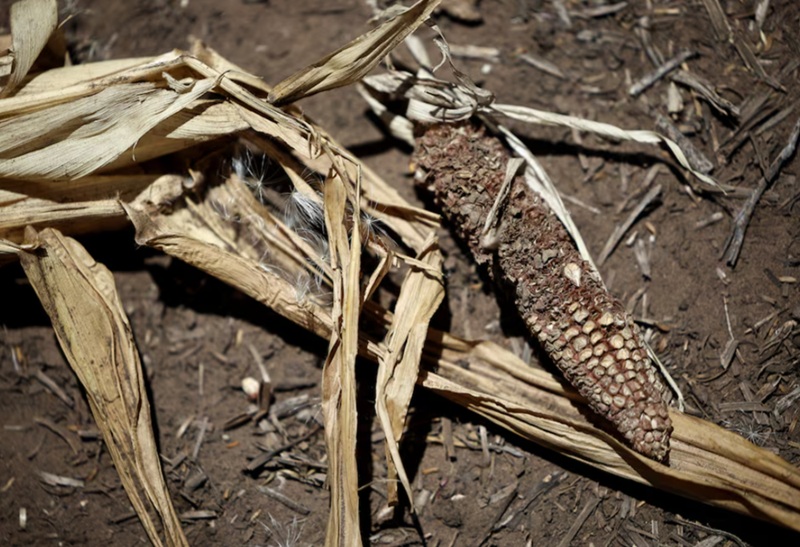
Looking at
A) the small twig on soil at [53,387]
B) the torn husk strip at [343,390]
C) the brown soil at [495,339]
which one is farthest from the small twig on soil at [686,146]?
the small twig on soil at [53,387]

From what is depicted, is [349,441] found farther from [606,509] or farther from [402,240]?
[606,509]

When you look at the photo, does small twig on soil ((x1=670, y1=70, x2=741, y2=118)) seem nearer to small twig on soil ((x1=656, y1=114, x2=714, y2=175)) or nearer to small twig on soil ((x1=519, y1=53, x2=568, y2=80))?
small twig on soil ((x1=656, y1=114, x2=714, y2=175))

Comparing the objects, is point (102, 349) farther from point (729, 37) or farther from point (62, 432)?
point (729, 37)

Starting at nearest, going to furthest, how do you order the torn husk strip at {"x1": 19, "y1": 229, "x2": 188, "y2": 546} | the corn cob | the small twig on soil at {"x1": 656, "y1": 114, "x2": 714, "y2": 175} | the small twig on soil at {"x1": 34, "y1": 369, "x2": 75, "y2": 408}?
the corn cob, the torn husk strip at {"x1": 19, "y1": 229, "x2": 188, "y2": 546}, the small twig on soil at {"x1": 656, "y1": 114, "x2": 714, "y2": 175}, the small twig on soil at {"x1": 34, "y1": 369, "x2": 75, "y2": 408}

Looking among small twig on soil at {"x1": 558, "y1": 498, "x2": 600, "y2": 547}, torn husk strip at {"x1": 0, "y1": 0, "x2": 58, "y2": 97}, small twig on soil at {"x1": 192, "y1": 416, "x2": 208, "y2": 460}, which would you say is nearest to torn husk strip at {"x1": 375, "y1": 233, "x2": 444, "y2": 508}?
small twig on soil at {"x1": 558, "y1": 498, "x2": 600, "y2": 547}

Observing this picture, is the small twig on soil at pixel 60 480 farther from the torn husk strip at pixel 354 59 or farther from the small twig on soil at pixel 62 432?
the torn husk strip at pixel 354 59

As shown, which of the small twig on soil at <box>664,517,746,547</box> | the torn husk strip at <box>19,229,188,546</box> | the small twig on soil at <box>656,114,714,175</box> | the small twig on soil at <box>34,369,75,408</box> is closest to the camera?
the small twig on soil at <box>664,517,746,547</box>
